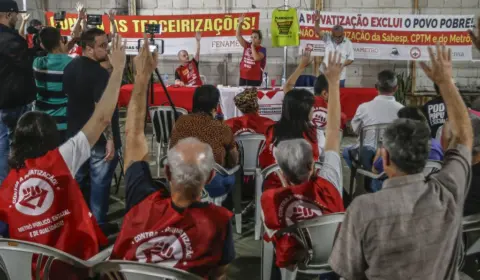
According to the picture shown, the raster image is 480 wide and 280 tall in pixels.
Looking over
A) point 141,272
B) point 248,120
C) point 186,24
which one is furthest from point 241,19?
point 141,272

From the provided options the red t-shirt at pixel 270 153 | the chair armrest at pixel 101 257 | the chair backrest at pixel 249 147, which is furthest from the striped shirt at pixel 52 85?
the chair armrest at pixel 101 257

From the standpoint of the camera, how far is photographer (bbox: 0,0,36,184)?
13.0 ft

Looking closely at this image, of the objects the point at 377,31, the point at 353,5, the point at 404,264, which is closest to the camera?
the point at 404,264

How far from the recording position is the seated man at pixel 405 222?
1.51 m

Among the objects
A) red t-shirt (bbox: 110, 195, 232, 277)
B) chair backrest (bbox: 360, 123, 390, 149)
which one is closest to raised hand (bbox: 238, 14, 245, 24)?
chair backrest (bbox: 360, 123, 390, 149)

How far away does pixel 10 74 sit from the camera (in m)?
4.00

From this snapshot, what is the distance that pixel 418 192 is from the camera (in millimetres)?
1535

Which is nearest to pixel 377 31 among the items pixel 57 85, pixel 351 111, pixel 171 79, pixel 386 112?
pixel 351 111

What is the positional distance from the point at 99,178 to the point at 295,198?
78.8 inches

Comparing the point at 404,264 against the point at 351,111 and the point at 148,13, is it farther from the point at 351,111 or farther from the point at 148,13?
the point at 148,13

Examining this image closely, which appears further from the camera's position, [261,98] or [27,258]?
[261,98]

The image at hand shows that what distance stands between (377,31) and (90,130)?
273 inches

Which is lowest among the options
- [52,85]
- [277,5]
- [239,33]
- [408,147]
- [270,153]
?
[270,153]

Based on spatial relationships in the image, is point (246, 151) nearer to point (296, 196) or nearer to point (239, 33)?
point (296, 196)
